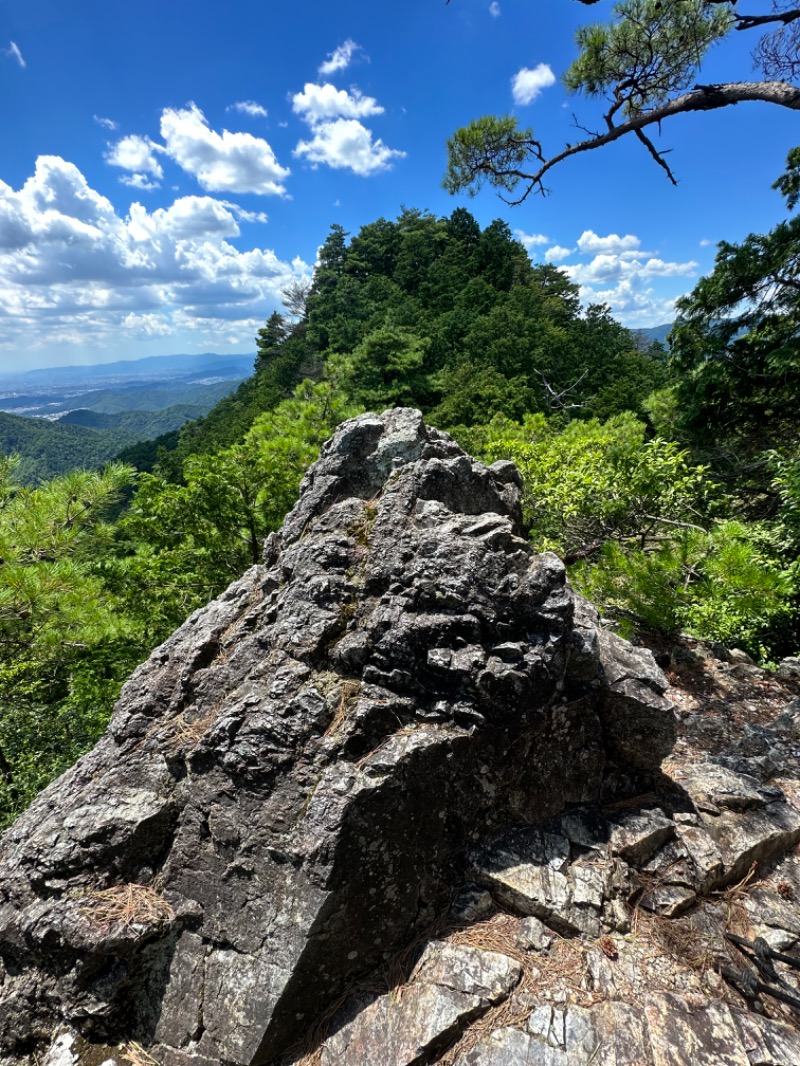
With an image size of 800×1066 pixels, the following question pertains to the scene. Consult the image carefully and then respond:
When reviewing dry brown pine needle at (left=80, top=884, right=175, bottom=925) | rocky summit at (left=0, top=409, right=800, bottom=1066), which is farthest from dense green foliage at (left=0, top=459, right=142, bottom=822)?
dry brown pine needle at (left=80, top=884, right=175, bottom=925)

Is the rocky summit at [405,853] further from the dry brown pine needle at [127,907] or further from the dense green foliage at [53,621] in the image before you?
the dense green foliage at [53,621]

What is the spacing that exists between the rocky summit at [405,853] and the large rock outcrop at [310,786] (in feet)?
0.07

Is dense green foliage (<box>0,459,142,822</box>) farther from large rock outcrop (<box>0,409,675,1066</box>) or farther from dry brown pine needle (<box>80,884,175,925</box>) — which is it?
dry brown pine needle (<box>80,884,175,925</box>)

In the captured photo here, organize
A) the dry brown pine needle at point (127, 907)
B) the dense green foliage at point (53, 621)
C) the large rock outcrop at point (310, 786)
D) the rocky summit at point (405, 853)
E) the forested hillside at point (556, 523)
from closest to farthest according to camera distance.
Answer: the rocky summit at point (405, 853)
the large rock outcrop at point (310, 786)
the dry brown pine needle at point (127, 907)
the forested hillside at point (556, 523)
the dense green foliage at point (53, 621)

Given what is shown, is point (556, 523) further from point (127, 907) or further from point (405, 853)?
point (127, 907)

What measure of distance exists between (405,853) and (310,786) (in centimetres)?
87

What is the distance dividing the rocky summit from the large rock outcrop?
0.8 inches

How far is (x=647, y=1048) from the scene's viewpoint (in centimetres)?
296

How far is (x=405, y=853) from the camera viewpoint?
3635mm

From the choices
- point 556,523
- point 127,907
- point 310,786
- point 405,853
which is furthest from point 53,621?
point 556,523

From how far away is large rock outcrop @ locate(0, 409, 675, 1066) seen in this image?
3383 millimetres

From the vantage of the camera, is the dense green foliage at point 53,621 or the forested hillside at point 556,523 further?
the dense green foliage at point 53,621

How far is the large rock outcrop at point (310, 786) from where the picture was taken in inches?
133

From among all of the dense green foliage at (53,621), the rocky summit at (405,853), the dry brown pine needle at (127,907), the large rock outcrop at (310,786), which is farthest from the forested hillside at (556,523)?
the dry brown pine needle at (127,907)
